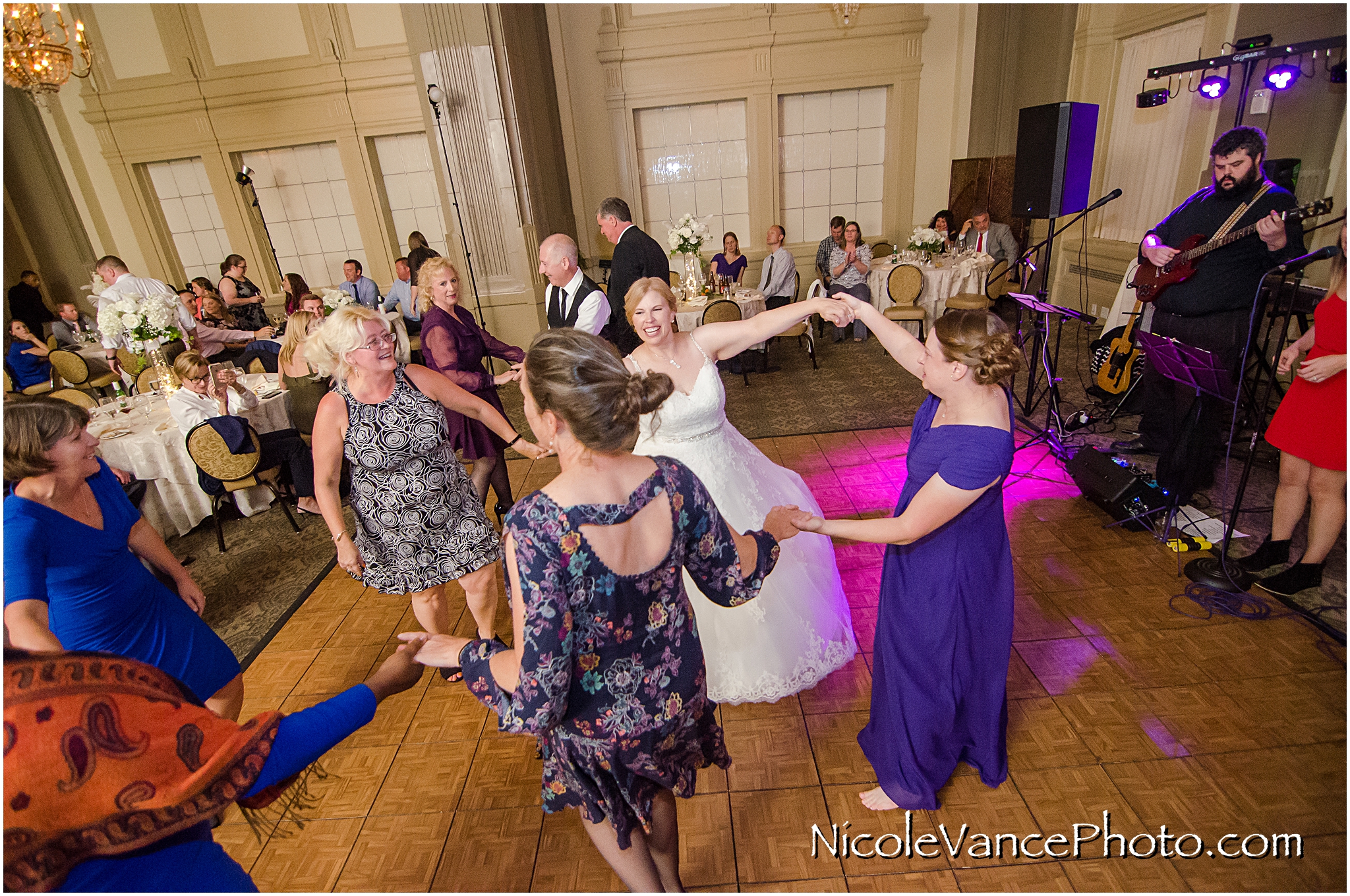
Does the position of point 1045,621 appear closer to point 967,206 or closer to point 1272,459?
point 1272,459

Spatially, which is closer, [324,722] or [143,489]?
[324,722]

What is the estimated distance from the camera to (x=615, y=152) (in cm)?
902

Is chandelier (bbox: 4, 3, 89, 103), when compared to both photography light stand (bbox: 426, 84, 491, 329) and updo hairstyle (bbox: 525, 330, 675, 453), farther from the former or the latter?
updo hairstyle (bbox: 525, 330, 675, 453)

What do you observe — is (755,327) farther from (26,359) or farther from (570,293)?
(26,359)

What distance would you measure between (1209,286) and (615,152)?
24.1 ft

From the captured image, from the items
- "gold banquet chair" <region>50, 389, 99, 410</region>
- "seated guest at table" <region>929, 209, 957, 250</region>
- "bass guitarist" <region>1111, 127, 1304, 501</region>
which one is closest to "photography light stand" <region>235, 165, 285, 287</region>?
"gold banquet chair" <region>50, 389, 99, 410</region>

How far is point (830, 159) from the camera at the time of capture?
9.13 m

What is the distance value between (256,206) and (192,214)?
4.19 ft

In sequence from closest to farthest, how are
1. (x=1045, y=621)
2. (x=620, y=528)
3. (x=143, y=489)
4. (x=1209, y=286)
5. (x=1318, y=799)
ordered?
(x=620, y=528) → (x=1318, y=799) → (x=1045, y=621) → (x=1209, y=286) → (x=143, y=489)

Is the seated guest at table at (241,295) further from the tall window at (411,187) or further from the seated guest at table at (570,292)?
the seated guest at table at (570,292)

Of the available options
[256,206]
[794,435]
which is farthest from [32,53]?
[794,435]

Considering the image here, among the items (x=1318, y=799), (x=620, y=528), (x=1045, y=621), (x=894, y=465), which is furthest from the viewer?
(x=894, y=465)

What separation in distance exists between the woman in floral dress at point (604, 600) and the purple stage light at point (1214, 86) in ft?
20.6

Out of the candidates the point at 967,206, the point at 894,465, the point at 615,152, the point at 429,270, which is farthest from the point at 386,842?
the point at 967,206
